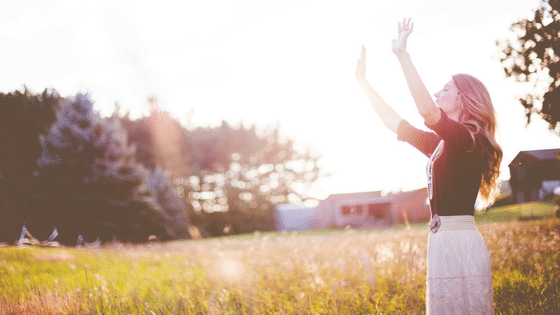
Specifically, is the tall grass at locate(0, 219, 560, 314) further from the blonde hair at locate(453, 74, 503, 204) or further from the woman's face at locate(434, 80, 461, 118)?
the woman's face at locate(434, 80, 461, 118)

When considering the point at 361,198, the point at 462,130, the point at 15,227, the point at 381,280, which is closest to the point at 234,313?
the point at 381,280

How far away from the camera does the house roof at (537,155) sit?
4082 millimetres

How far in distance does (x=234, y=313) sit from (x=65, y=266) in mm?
4429

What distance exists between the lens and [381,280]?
161 inches

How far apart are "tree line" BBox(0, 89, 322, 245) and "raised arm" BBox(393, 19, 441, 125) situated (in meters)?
5.23

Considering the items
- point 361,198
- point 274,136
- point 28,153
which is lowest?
point 361,198

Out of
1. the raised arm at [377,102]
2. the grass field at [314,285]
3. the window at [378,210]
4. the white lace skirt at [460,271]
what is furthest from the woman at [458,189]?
the window at [378,210]

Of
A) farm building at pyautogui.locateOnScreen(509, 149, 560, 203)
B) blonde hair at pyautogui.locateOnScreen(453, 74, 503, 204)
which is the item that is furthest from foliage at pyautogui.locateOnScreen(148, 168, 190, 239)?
blonde hair at pyautogui.locateOnScreen(453, 74, 503, 204)

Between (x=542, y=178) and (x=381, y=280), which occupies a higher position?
(x=542, y=178)

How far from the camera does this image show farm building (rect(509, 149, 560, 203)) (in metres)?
4.22

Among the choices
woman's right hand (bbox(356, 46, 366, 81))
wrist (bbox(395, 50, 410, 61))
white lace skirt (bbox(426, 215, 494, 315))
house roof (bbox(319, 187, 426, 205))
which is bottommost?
house roof (bbox(319, 187, 426, 205))

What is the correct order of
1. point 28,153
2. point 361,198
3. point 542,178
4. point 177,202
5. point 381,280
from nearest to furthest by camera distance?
point 381,280 < point 542,178 < point 28,153 < point 177,202 < point 361,198

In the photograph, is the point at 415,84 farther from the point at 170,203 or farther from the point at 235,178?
the point at 235,178

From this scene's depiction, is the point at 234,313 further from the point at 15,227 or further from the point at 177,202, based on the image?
the point at 177,202
